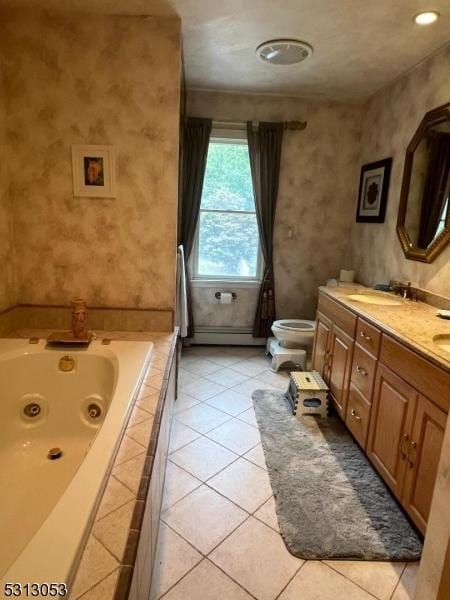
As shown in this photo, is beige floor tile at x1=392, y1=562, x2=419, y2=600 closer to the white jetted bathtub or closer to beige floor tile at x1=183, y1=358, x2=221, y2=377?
the white jetted bathtub

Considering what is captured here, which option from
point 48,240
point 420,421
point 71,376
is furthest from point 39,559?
point 48,240

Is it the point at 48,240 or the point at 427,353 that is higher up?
the point at 48,240

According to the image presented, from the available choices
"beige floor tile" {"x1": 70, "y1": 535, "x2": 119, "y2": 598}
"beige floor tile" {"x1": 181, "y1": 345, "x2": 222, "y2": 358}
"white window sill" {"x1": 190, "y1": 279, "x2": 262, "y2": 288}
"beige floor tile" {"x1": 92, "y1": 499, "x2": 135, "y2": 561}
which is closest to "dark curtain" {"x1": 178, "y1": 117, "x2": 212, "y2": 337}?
"white window sill" {"x1": 190, "y1": 279, "x2": 262, "y2": 288}

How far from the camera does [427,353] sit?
60.6 inches

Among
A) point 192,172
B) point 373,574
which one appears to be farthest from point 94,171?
point 373,574

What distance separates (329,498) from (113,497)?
124cm

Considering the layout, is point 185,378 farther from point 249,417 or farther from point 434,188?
point 434,188

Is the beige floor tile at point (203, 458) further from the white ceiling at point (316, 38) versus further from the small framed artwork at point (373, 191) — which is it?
the white ceiling at point (316, 38)

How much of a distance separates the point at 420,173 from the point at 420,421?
6.06 feet

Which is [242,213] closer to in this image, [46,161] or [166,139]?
[166,139]

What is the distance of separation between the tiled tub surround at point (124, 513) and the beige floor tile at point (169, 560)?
0.86ft

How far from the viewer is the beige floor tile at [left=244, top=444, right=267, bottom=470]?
2.10m

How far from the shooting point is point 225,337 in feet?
13.0

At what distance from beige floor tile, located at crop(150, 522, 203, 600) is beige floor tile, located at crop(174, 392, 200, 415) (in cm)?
103
